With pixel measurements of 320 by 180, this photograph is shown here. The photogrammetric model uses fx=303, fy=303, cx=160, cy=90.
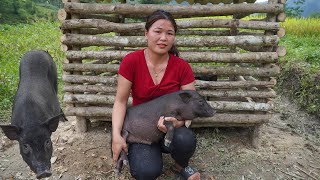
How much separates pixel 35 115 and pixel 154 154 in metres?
1.34

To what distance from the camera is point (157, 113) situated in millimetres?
3229

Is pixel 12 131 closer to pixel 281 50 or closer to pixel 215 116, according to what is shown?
pixel 215 116

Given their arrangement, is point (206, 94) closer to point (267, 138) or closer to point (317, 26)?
point (267, 138)

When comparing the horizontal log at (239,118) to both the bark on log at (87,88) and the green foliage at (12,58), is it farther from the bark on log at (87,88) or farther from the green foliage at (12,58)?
the green foliage at (12,58)

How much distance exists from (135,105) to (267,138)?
7.78 feet

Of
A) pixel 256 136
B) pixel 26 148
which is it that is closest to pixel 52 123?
pixel 26 148

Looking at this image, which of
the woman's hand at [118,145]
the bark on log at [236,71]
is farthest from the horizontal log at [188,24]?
the woman's hand at [118,145]

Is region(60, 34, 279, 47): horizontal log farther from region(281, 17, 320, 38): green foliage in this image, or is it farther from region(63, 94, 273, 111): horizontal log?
region(281, 17, 320, 38): green foliage

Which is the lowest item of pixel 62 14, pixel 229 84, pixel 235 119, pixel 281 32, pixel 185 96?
pixel 235 119

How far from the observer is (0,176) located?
150 inches

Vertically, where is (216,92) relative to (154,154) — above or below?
above

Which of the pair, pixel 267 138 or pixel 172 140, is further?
pixel 267 138

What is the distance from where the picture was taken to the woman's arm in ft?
10.3

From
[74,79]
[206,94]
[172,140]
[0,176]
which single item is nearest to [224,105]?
[206,94]
